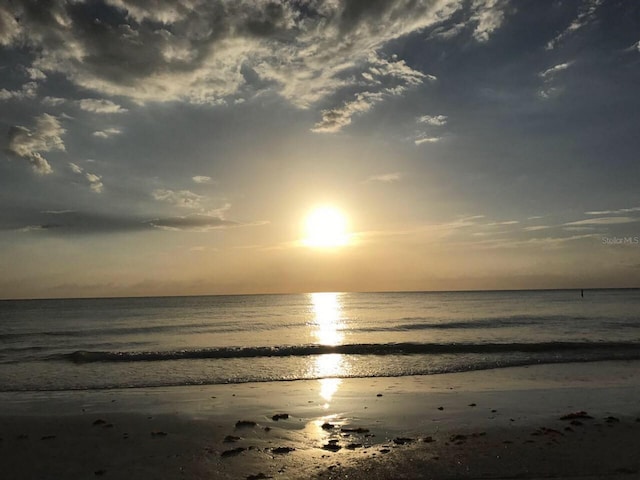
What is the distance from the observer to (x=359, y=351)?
34625 millimetres

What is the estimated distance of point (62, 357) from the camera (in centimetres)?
3334

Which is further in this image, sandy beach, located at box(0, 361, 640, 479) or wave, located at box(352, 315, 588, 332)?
wave, located at box(352, 315, 588, 332)

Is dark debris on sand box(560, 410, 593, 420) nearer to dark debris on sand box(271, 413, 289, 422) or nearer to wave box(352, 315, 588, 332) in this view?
dark debris on sand box(271, 413, 289, 422)

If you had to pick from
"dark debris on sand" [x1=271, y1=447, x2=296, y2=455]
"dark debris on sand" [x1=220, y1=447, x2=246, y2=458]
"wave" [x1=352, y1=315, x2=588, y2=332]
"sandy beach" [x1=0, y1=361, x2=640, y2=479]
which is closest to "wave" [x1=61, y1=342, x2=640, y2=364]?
"sandy beach" [x1=0, y1=361, x2=640, y2=479]

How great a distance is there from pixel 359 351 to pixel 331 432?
22.4 meters

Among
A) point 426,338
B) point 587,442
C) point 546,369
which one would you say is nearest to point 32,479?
point 587,442

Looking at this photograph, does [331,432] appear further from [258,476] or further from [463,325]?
[463,325]

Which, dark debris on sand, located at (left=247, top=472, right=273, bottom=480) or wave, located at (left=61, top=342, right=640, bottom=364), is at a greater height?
dark debris on sand, located at (left=247, top=472, right=273, bottom=480)

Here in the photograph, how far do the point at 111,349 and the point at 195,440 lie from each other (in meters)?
30.9

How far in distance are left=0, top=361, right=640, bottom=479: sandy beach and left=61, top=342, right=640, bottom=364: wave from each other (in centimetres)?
1277

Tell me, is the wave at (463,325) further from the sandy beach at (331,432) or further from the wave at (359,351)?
the sandy beach at (331,432)

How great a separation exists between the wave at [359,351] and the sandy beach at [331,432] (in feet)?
41.9

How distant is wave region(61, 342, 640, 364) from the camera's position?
32.6 meters

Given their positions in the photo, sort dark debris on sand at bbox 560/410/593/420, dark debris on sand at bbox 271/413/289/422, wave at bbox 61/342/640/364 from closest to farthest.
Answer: dark debris on sand at bbox 560/410/593/420
dark debris on sand at bbox 271/413/289/422
wave at bbox 61/342/640/364
